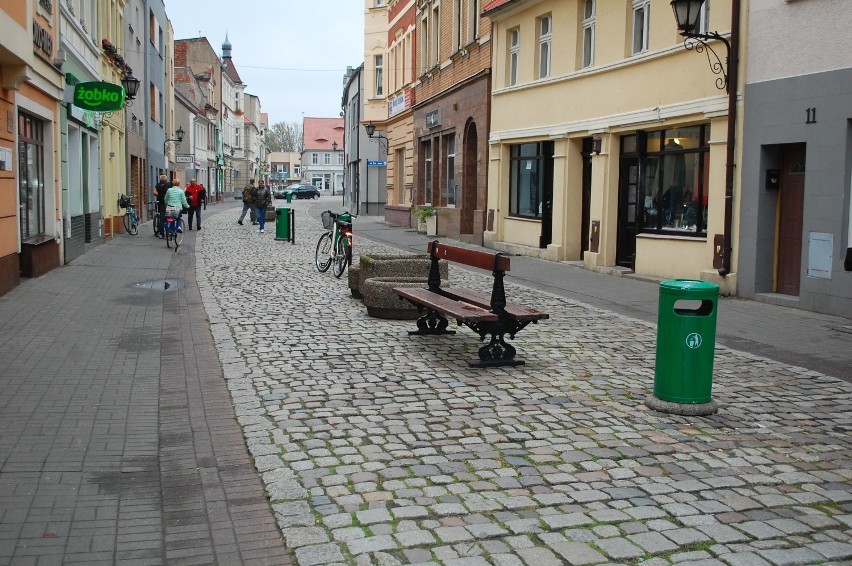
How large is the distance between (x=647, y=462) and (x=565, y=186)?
1484 centimetres

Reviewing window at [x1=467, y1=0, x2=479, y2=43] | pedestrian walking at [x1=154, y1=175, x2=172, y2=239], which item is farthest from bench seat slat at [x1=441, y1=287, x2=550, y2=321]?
window at [x1=467, y1=0, x2=479, y2=43]

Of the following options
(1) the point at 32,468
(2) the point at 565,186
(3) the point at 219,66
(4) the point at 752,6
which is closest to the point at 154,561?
(1) the point at 32,468

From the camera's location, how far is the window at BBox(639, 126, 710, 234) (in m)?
15.4

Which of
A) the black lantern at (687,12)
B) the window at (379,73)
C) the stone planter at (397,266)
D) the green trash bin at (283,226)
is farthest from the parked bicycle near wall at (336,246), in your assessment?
the window at (379,73)

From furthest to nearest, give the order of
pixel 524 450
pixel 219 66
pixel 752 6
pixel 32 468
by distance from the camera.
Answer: pixel 219 66 < pixel 752 6 < pixel 524 450 < pixel 32 468

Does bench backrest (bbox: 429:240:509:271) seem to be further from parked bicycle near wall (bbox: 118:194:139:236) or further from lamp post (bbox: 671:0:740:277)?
parked bicycle near wall (bbox: 118:194:139:236)

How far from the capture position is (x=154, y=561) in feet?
13.5

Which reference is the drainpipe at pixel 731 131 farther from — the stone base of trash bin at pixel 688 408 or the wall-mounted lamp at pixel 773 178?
the stone base of trash bin at pixel 688 408

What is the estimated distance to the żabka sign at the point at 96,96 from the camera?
16609mm

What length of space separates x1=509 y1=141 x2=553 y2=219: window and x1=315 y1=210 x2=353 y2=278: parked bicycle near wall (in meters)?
6.45

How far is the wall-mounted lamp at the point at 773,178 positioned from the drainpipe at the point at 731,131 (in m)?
0.59

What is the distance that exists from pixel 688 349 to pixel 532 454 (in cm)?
171

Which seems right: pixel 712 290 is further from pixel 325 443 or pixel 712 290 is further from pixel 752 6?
pixel 752 6

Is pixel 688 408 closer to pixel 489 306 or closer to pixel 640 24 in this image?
pixel 489 306
